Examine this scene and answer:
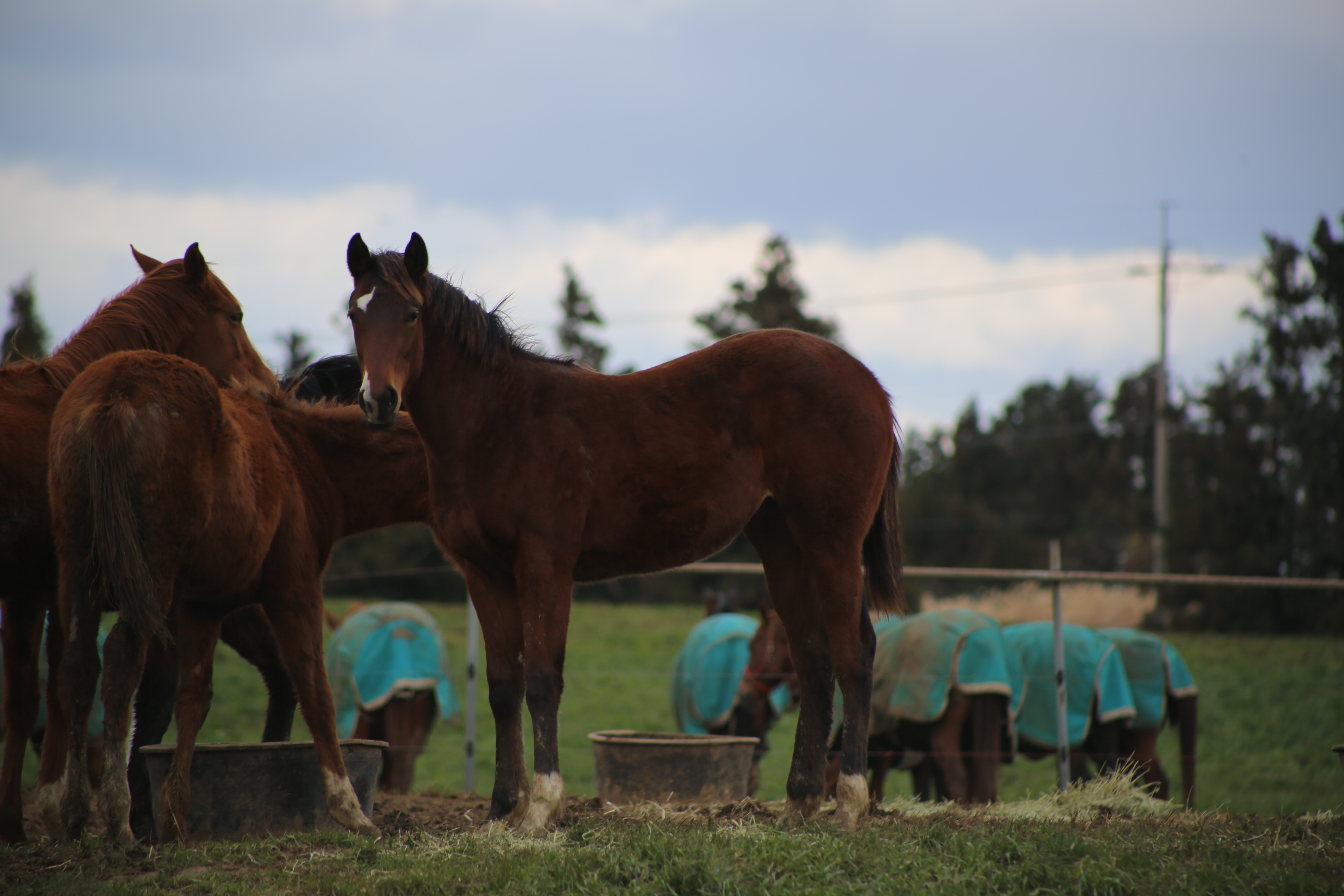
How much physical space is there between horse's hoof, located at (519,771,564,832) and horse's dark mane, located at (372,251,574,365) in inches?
69.4

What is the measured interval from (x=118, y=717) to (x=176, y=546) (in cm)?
72

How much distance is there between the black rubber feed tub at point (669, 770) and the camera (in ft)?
18.4

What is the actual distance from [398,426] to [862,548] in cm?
243

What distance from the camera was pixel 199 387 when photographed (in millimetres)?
4215

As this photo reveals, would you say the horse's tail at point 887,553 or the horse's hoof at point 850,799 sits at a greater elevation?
the horse's tail at point 887,553

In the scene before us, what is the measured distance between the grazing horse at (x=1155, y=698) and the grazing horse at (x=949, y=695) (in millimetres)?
1752

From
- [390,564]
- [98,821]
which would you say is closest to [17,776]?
[98,821]

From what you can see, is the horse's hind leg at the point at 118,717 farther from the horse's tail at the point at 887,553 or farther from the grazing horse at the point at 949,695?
the grazing horse at the point at 949,695

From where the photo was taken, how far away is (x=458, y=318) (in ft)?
14.6

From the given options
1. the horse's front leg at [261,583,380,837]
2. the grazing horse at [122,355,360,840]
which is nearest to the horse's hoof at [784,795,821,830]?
the horse's front leg at [261,583,380,837]

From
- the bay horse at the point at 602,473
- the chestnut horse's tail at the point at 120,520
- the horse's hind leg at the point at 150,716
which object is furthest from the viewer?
the horse's hind leg at the point at 150,716

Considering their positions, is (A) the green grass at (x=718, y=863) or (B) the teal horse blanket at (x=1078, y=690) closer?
(A) the green grass at (x=718, y=863)

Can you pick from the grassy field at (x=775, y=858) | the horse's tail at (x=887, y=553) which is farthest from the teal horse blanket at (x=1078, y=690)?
the horse's tail at (x=887, y=553)

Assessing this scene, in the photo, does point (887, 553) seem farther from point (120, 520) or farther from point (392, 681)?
point (392, 681)
